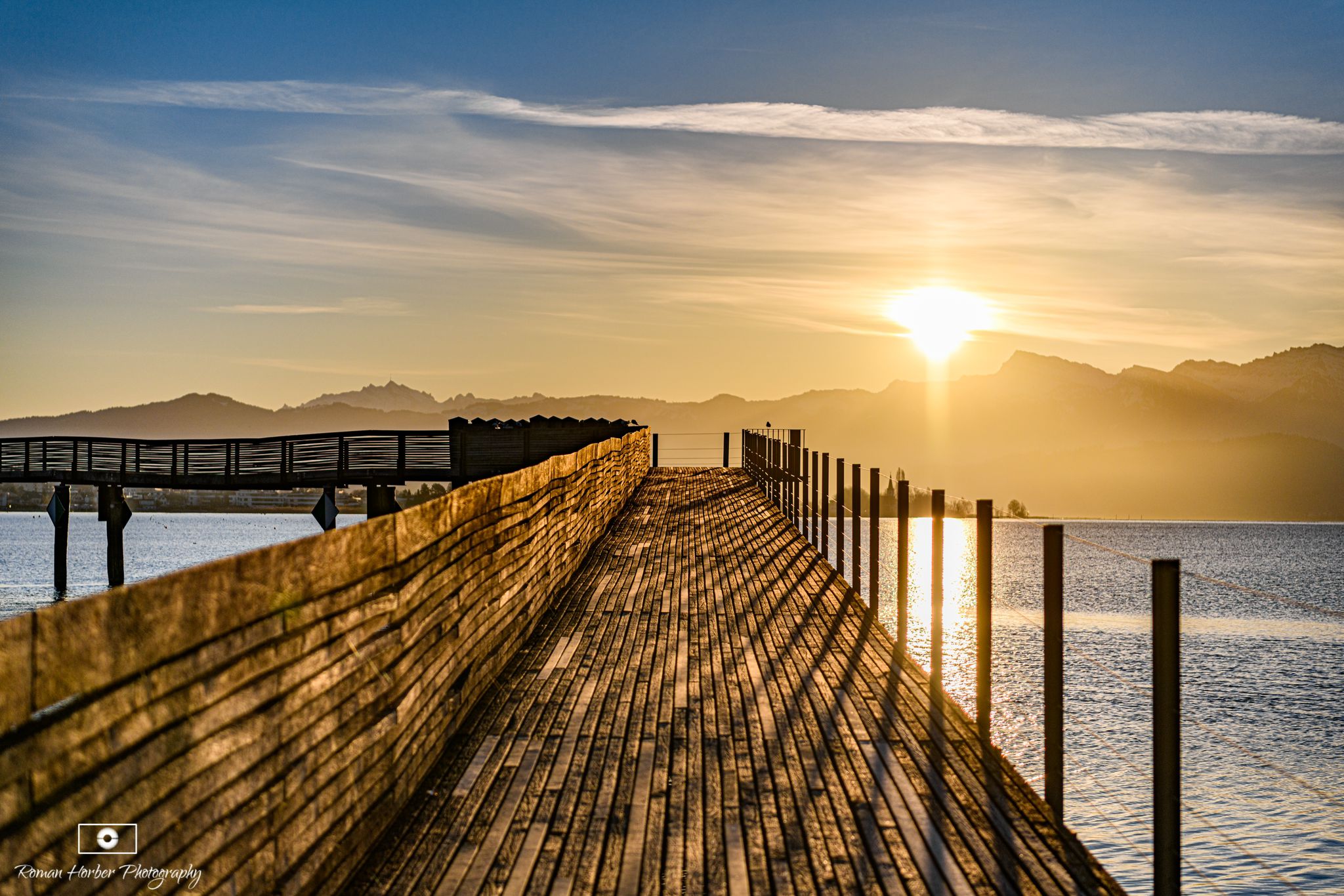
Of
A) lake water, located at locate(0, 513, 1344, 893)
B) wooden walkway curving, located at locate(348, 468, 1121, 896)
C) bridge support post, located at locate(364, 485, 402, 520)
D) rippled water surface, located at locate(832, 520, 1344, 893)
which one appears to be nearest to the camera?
wooden walkway curving, located at locate(348, 468, 1121, 896)

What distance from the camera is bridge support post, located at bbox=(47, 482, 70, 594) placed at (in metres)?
38.4

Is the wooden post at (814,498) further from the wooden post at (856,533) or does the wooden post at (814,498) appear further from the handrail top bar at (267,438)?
the handrail top bar at (267,438)

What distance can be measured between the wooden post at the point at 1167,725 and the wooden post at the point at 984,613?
5.50ft

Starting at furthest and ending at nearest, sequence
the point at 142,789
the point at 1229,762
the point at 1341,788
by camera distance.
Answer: the point at 1229,762 → the point at 1341,788 → the point at 142,789

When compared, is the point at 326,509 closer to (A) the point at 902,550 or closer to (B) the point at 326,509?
(B) the point at 326,509

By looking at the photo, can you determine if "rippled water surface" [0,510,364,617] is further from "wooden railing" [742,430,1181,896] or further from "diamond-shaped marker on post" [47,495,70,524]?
"wooden railing" [742,430,1181,896]

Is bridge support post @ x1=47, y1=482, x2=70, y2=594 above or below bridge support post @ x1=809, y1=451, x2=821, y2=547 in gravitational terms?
below

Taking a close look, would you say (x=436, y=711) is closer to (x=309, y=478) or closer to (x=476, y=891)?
(x=476, y=891)

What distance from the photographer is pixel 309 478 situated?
111ft

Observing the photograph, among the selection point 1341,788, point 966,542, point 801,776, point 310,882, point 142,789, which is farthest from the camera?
point 966,542

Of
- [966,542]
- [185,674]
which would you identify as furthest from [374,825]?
[966,542]

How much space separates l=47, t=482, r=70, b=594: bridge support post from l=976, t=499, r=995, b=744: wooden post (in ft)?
127

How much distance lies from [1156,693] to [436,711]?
10.5 feet

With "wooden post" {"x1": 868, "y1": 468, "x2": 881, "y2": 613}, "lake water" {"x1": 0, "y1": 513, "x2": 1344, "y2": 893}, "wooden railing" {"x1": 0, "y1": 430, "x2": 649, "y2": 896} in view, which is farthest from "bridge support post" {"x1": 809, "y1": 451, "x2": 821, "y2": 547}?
"wooden railing" {"x1": 0, "y1": 430, "x2": 649, "y2": 896}
